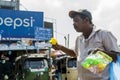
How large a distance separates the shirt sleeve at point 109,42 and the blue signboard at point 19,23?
2645 centimetres

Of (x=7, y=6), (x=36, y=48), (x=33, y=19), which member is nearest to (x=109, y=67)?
(x=36, y=48)

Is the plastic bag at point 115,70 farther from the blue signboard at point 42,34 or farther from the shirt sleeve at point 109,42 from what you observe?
the blue signboard at point 42,34

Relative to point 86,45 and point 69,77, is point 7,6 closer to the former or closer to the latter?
point 69,77

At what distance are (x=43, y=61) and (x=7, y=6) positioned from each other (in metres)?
24.1

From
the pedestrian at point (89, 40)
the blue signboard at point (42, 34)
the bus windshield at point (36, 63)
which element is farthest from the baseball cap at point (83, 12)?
the blue signboard at point (42, 34)

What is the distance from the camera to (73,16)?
4.61m

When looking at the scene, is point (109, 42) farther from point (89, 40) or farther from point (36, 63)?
point (36, 63)

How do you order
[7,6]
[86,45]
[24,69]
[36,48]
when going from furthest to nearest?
1. [7,6]
2. [36,48]
3. [24,69]
4. [86,45]

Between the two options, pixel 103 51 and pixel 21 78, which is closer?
pixel 103 51

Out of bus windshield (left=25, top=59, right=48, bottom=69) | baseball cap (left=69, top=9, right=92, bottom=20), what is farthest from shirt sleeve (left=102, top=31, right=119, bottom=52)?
bus windshield (left=25, top=59, right=48, bottom=69)

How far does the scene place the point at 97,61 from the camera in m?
4.18

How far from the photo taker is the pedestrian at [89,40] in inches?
173

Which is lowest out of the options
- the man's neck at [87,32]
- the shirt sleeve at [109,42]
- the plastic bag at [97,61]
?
the plastic bag at [97,61]

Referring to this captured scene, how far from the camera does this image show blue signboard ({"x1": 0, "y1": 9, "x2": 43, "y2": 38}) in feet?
103
